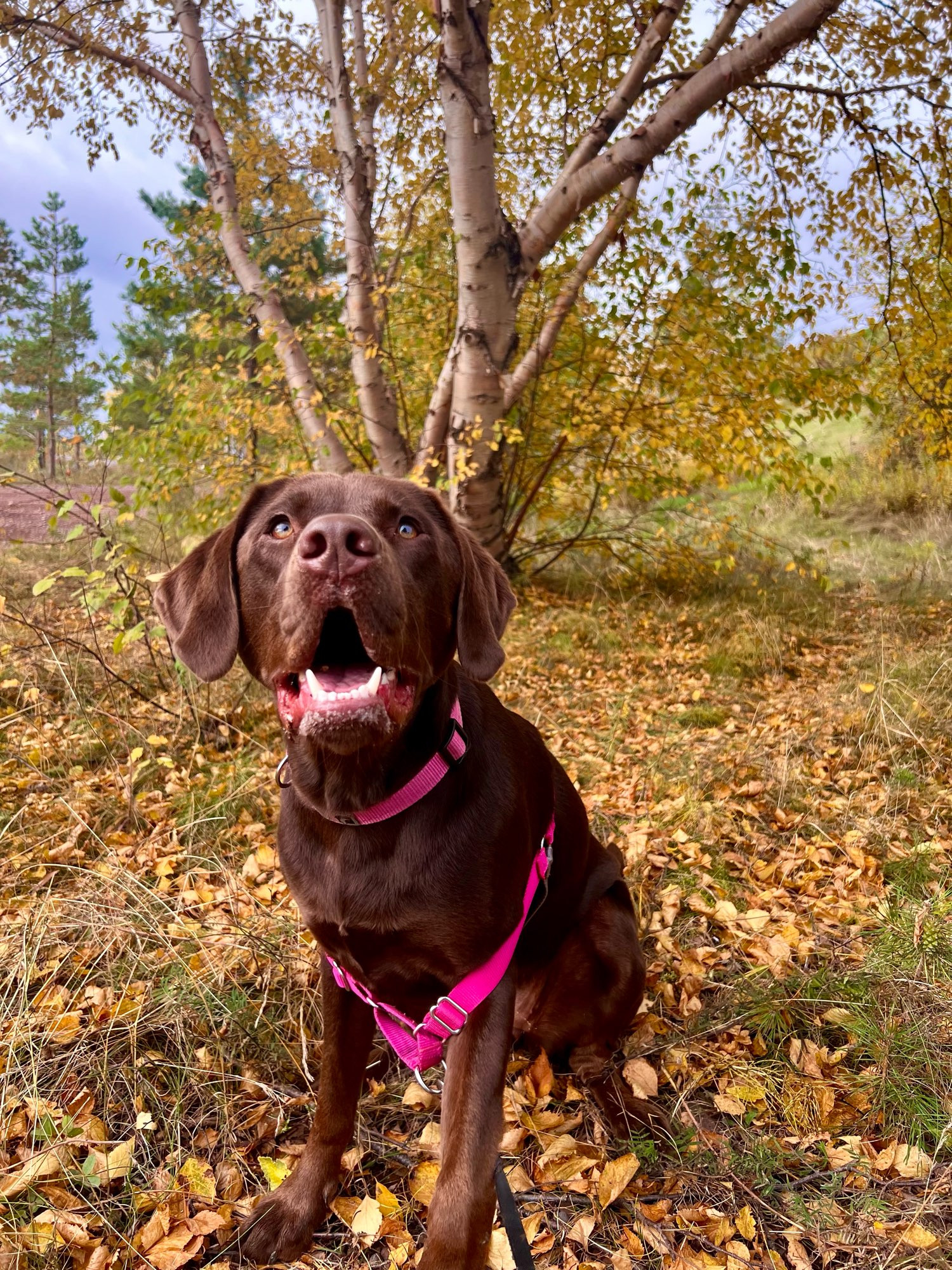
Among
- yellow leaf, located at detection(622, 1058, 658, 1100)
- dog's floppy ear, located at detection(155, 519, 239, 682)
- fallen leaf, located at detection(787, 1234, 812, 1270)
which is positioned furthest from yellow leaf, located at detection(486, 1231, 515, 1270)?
dog's floppy ear, located at detection(155, 519, 239, 682)

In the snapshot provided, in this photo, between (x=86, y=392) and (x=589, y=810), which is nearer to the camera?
(x=589, y=810)

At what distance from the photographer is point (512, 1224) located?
60.9 inches

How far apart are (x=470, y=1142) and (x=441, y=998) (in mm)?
276

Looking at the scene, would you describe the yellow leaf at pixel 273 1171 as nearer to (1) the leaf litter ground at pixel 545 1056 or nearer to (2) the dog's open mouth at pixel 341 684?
(1) the leaf litter ground at pixel 545 1056

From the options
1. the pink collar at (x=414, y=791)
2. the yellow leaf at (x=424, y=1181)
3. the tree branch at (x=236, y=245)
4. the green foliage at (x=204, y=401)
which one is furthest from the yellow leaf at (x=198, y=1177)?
the tree branch at (x=236, y=245)

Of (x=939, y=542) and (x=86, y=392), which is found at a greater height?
(x=86, y=392)

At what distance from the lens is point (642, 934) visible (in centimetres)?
268

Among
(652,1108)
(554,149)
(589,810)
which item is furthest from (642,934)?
(554,149)

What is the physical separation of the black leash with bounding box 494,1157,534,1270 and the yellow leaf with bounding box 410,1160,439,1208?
28 cm

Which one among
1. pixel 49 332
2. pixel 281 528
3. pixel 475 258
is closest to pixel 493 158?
pixel 475 258

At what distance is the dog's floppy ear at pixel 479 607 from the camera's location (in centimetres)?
168

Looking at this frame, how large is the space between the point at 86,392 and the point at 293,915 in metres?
29.6

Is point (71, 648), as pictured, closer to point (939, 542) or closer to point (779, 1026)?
point (779, 1026)

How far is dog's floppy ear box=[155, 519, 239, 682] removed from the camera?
1.65 meters
